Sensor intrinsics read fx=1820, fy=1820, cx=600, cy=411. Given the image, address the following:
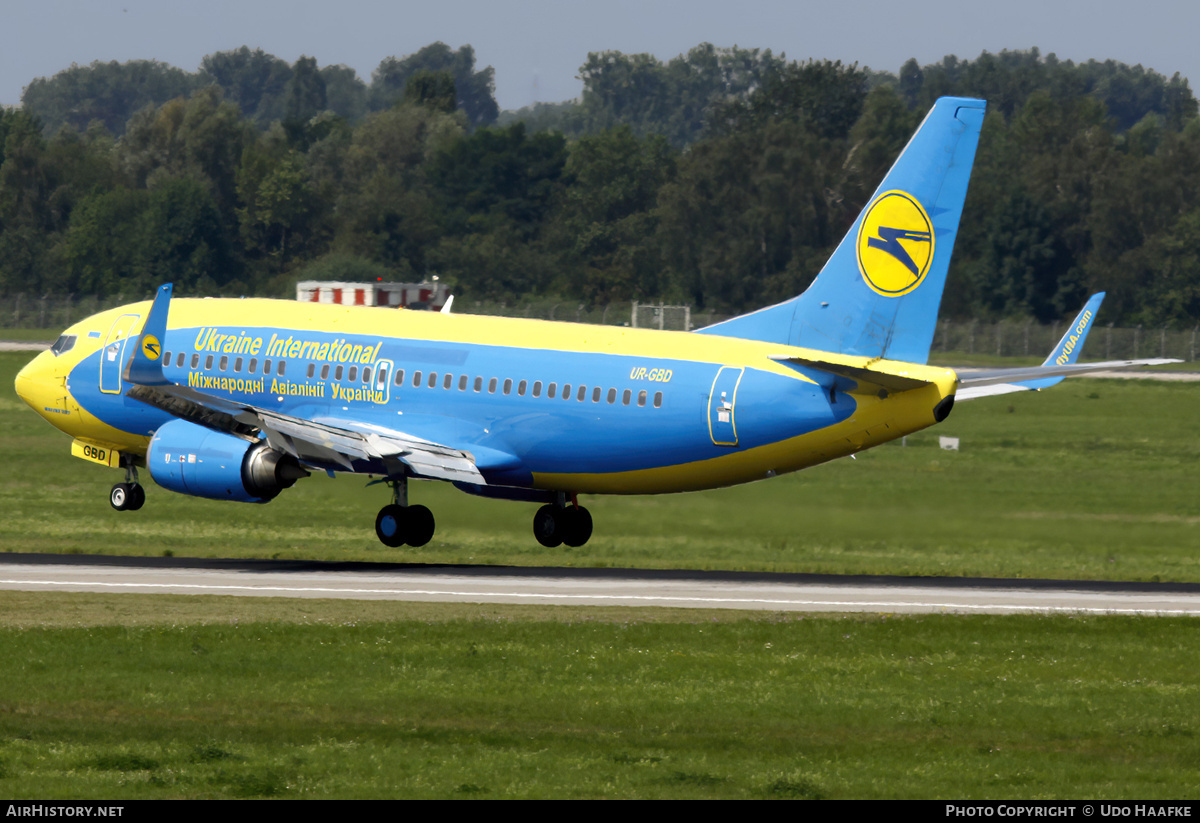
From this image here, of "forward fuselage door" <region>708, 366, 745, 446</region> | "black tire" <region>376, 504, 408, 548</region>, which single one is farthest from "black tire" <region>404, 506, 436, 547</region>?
"forward fuselage door" <region>708, 366, 745, 446</region>

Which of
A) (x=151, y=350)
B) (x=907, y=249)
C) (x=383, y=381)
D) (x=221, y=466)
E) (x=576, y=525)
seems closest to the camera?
(x=907, y=249)

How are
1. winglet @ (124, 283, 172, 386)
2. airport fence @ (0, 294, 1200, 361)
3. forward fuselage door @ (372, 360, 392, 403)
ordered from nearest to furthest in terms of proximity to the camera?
winglet @ (124, 283, 172, 386), forward fuselage door @ (372, 360, 392, 403), airport fence @ (0, 294, 1200, 361)

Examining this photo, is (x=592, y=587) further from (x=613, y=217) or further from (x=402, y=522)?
(x=613, y=217)

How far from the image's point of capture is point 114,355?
1960 inches

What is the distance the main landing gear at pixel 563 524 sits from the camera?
4769 centimetres

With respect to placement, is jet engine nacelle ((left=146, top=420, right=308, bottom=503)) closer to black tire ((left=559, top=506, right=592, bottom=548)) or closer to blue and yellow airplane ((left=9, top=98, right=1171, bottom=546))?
blue and yellow airplane ((left=9, top=98, right=1171, bottom=546))

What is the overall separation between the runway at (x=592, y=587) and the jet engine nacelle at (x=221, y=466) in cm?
201

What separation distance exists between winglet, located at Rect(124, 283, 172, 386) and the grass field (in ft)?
16.6

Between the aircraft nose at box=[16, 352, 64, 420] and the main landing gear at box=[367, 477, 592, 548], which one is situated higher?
the aircraft nose at box=[16, 352, 64, 420]

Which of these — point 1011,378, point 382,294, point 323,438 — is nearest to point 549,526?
point 323,438

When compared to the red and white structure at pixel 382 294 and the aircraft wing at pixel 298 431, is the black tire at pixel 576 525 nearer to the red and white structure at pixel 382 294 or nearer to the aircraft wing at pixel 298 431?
the aircraft wing at pixel 298 431

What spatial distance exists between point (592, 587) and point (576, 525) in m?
6.02

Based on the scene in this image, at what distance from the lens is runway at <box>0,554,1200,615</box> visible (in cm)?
3922

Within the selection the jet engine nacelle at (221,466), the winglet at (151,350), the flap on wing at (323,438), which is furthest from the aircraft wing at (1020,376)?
the winglet at (151,350)
